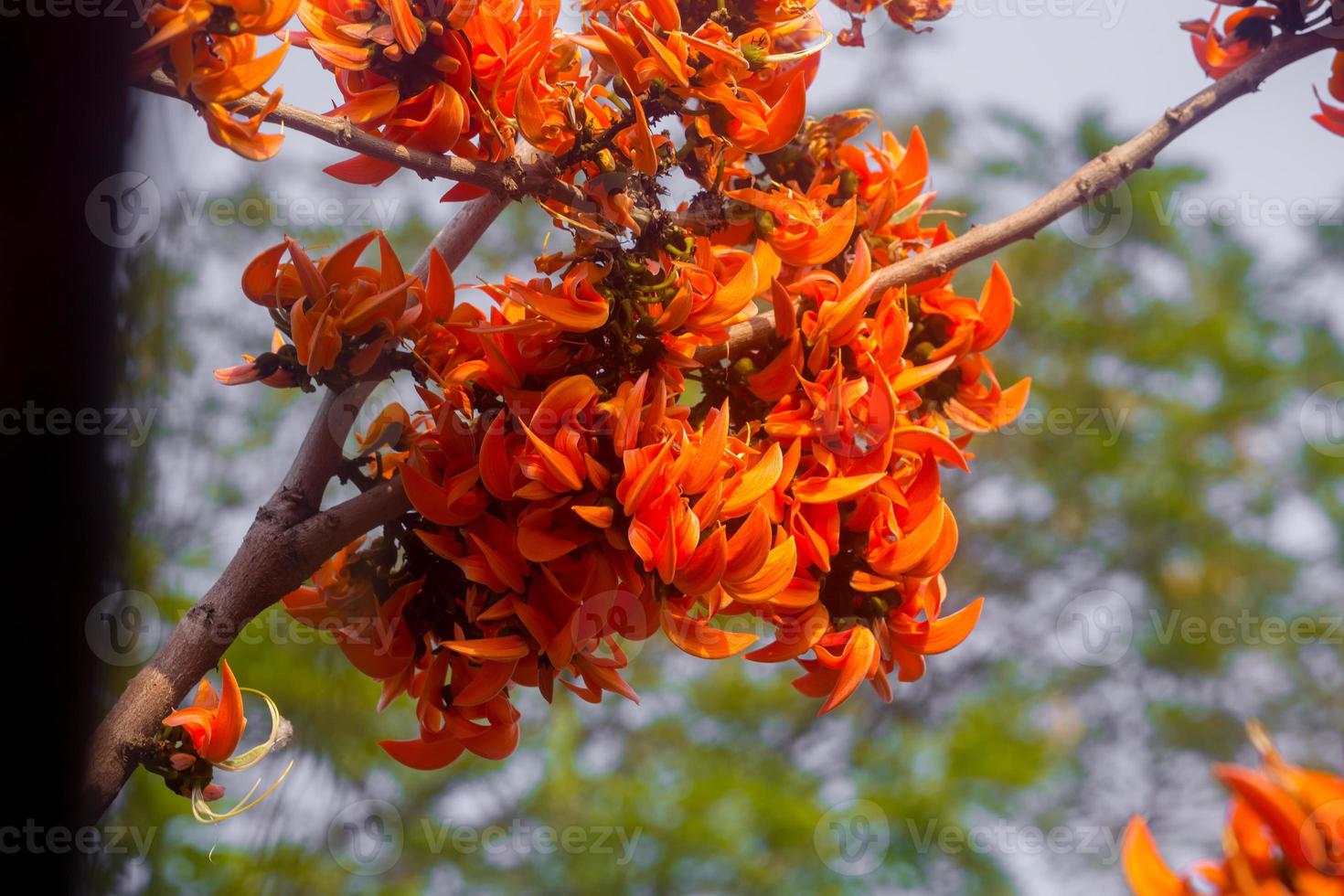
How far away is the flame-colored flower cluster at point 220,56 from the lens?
0.57m

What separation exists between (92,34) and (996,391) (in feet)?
2.46

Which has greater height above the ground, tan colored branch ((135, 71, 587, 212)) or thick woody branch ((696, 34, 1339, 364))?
tan colored branch ((135, 71, 587, 212))

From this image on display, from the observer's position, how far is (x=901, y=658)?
33.7 inches

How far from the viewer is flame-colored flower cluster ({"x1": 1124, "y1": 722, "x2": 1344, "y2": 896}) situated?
38 cm

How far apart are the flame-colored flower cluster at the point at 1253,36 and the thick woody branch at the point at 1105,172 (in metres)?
0.02

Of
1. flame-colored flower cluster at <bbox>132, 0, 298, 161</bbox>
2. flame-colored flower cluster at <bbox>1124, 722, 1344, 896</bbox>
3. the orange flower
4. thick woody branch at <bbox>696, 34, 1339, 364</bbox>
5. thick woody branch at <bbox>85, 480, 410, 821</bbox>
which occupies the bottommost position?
the orange flower

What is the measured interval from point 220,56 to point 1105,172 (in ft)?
2.41

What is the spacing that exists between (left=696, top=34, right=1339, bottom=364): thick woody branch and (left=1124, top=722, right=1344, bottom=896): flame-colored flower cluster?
22.0 inches

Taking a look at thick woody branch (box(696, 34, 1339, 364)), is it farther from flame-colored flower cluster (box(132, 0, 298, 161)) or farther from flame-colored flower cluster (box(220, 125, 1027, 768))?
flame-colored flower cluster (box(132, 0, 298, 161))

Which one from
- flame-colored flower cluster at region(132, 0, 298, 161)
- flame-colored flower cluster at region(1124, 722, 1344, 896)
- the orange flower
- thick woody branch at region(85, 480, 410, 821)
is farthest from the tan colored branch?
flame-colored flower cluster at region(1124, 722, 1344, 896)

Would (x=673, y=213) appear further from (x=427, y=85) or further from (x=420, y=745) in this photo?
(x=420, y=745)

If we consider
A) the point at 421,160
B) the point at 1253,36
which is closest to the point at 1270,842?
the point at 421,160

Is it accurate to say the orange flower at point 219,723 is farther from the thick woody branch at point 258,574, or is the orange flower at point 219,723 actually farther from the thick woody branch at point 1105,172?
the thick woody branch at point 1105,172

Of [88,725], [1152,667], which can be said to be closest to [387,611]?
[88,725]
